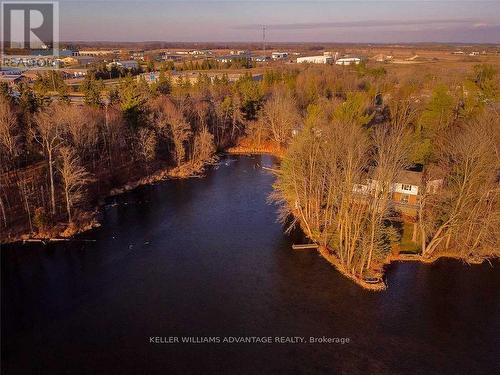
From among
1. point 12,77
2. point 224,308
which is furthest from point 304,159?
point 12,77

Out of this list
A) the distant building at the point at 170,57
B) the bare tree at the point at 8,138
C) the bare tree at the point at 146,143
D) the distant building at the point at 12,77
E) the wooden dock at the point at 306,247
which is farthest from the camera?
the distant building at the point at 170,57

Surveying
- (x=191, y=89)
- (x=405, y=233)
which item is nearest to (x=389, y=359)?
(x=405, y=233)

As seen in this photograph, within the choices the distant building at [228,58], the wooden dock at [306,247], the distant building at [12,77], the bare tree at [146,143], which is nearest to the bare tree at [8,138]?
the bare tree at [146,143]

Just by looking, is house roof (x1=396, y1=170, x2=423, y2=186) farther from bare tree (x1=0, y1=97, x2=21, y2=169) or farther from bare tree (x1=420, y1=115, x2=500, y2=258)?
bare tree (x1=0, y1=97, x2=21, y2=169)

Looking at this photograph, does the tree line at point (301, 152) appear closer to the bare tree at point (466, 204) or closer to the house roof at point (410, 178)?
the bare tree at point (466, 204)

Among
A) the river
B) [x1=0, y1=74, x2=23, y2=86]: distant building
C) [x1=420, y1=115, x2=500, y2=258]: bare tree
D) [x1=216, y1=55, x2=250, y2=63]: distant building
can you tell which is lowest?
the river

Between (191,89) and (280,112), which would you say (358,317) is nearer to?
(280,112)

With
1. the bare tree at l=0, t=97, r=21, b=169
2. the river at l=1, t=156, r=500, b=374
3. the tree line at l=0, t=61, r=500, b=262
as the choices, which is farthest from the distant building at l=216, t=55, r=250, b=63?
the river at l=1, t=156, r=500, b=374
